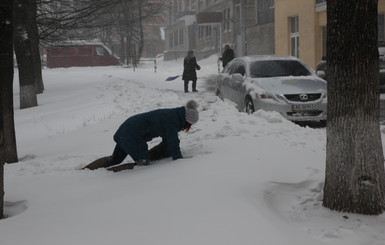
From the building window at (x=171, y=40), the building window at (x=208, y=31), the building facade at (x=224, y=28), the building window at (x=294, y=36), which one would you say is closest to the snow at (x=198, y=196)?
the building window at (x=294, y=36)

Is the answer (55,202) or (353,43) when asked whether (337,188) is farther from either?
(55,202)

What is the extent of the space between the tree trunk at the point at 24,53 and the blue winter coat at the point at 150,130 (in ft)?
25.2

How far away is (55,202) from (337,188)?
276cm

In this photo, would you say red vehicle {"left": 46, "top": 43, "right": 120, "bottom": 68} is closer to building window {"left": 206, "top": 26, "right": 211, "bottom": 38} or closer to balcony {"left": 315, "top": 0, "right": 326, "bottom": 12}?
building window {"left": 206, "top": 26, "right": 211, "bottom": 38}

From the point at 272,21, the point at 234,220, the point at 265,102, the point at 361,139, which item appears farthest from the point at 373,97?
the point at 272,21

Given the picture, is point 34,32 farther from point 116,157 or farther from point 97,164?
point 116,157

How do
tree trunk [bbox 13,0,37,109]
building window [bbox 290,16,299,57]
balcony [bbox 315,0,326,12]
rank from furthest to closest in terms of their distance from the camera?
building window [bbox 290,16,299,57] < balcony [bbox 315,0,326,12] < tree trunk [bbox 13,0,37,109]

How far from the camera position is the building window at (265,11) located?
3114cm

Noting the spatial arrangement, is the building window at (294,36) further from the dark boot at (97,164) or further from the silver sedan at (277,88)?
the dark boot at (97,164)

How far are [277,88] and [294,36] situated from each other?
17.4 meters

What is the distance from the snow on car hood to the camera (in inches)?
368

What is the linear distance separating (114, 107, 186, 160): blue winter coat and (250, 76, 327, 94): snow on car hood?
428cm

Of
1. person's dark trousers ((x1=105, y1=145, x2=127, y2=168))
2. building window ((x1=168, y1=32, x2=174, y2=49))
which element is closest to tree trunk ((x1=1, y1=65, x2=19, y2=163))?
person's dark trousers ((x1=105, y1=145, x2=127, y2=168))

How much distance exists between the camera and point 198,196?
13.5 feet
